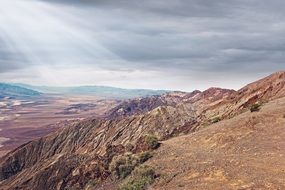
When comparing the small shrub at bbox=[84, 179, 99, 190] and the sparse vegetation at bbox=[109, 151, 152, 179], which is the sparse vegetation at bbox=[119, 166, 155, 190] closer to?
the sparse vegetation at bbox=[109, 151, 152, 179]

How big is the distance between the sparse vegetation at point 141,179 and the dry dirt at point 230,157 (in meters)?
0.86

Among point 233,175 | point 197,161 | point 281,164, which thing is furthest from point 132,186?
point 281,164

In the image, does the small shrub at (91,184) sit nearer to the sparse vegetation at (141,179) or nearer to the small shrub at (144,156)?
the small shrub at (144,156)

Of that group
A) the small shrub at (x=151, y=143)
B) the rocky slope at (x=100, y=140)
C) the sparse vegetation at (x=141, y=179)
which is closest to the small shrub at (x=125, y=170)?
the small shrub at (x=151, y=143)

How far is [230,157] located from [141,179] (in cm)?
764

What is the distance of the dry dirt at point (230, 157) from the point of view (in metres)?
28.5

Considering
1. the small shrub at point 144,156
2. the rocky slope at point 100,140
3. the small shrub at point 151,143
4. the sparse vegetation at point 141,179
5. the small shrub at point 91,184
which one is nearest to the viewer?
the sparse vegetation at point 141,179

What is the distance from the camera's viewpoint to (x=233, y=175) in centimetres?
2931

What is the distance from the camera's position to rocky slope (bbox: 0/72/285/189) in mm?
65750

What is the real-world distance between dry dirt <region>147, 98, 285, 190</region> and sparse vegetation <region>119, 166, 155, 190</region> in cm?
86

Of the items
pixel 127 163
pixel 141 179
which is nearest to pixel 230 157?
pixel 141 179

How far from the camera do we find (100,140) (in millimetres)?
111938

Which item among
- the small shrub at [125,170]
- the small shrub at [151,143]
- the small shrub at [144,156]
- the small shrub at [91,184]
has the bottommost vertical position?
the small shrub at [91,184]

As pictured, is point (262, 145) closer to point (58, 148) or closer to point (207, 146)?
point (207, 146)
